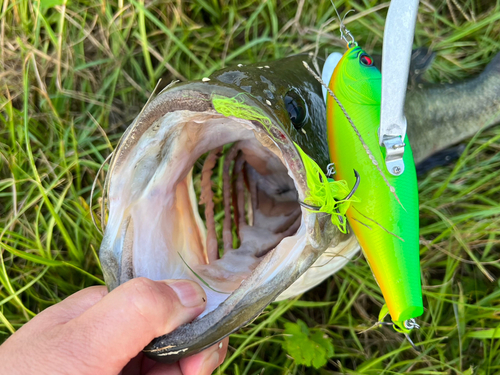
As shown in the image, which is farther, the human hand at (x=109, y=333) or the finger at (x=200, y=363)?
the finger at (x=200, y=363)

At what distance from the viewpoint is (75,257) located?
2.38m

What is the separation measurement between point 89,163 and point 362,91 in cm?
A: 177

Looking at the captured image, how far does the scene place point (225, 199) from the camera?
193 centimetres

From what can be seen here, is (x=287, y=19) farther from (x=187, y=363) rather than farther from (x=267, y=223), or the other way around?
(x=187, y=363)

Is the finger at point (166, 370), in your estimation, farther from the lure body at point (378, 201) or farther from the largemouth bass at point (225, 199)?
the lure body at point (378, 201)

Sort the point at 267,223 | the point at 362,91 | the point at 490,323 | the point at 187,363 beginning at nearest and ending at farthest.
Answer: the point at 362,91 → the point at 187,363 → the point at 267,223 → the point at 490,323

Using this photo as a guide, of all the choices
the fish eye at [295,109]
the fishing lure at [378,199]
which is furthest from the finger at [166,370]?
the fish eye at [295,109]

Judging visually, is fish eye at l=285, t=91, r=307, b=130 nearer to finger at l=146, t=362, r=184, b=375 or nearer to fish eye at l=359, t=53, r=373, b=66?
fish eye at l=359, t=53, r=373, b=66

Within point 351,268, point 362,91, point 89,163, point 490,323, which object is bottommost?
point 490,323

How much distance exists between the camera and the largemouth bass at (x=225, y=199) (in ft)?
4.06

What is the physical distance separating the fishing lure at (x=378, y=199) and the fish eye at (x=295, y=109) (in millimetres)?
129

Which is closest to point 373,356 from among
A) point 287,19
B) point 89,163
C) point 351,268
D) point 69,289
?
point 351,268

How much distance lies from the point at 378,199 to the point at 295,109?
1.43ft

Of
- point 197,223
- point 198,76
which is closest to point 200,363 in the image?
point 197,223
